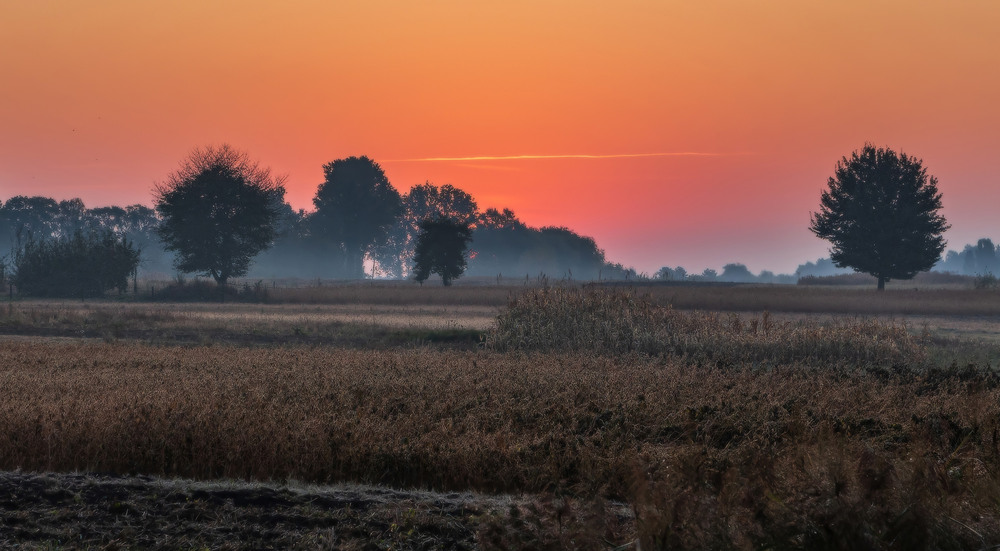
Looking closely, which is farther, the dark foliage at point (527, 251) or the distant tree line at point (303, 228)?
the dark foliage at point (527, 251)

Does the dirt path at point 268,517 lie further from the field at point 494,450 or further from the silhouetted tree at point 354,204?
the silhouetted tree at point 354,204

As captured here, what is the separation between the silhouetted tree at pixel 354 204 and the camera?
11531 centimetres

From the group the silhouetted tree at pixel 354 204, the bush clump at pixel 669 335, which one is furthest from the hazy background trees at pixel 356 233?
the bush clump at pixel 669 335

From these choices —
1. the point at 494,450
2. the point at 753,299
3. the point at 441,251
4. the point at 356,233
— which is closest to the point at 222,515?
the point at 494,450

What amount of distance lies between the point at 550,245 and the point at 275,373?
15128 cm

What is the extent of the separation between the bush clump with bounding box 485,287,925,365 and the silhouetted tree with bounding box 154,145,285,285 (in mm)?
41639

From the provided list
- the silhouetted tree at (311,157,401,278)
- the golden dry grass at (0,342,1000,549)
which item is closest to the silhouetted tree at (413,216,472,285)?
the silhouetted tree at (311,157,401,278)

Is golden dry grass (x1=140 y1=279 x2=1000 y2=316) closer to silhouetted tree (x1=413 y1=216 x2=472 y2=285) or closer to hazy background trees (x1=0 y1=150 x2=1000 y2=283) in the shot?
silhouetted tree (x1=413 y1=216 x2=472 y2=285)

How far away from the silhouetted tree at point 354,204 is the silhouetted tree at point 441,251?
43087mm

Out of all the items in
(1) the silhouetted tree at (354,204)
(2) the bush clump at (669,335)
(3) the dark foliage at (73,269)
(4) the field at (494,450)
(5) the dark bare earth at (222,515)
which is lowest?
(5) the dark bare earth at (222,515)

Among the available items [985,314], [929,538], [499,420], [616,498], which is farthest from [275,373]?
[985,314]

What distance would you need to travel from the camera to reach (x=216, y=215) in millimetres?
62875

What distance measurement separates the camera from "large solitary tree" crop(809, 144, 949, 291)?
64438 millimetres

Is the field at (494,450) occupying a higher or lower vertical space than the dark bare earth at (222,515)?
higher
